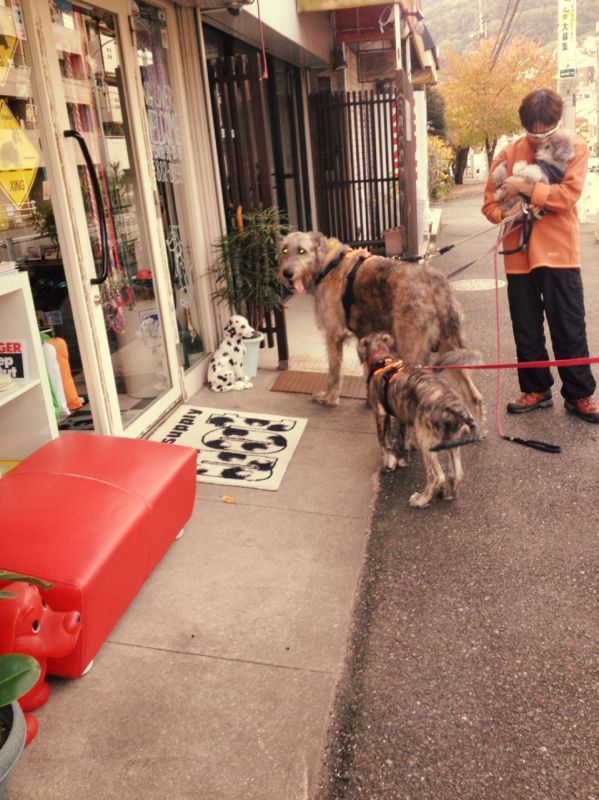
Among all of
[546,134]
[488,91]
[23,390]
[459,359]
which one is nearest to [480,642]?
[459,359]

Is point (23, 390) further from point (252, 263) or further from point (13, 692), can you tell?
point (252, 263)

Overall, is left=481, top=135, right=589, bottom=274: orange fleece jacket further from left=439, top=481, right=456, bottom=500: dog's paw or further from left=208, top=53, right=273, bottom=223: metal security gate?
left=208, top=53, right=273, bottom=223: metal security gate

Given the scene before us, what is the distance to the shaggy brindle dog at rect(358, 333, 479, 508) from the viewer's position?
390 cm

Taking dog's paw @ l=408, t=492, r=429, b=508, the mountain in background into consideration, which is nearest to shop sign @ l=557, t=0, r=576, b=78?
dog's paw @ l=408, t=492, r=429, b=508

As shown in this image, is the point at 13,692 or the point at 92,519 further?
the point at 92,519

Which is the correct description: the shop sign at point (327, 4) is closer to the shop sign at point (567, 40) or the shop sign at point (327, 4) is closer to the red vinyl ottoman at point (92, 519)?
the red vinyl ottoman at point (92, 519)

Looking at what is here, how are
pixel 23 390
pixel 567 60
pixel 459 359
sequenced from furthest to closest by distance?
Result: pixel 567 60 < pixel 459 359 < pixel 23 390

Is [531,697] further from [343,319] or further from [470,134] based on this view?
[470,134]

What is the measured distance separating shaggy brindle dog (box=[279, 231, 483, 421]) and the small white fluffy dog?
765 mm

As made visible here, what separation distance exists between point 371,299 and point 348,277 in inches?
10.2

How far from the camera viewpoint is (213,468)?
4816mm

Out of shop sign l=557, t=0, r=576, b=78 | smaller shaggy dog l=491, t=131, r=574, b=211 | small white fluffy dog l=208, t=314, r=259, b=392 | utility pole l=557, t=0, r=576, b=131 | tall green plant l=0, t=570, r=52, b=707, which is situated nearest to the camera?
tall green plant l=0, t=570, r=52, b=707

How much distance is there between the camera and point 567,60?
1433cm

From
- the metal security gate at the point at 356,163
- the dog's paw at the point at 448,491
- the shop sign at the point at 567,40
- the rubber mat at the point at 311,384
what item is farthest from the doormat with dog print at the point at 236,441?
the shop sign at the point at 567,40
